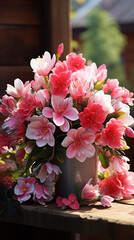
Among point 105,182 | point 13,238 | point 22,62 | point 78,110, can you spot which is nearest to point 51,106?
point 78,110

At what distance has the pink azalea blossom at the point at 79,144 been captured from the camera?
1.37 metres

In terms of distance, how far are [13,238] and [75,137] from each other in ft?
3.02

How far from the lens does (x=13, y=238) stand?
2.12 metres

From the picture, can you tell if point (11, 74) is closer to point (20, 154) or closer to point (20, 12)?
point (20, 12)

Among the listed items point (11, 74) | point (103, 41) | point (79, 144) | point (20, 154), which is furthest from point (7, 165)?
point (103, 41)

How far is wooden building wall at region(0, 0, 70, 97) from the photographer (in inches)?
82.5

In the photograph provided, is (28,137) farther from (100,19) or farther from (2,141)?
(100,19)

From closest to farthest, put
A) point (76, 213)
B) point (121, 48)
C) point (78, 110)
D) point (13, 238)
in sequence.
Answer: point (76, 213)
point (78, 110)
point (13, 238)
point (121, 48)

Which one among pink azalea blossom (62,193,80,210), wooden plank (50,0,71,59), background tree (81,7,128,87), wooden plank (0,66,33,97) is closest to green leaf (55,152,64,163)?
pink azalea blossom (62,193,80,210)

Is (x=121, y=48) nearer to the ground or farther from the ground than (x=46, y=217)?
farther from the ground

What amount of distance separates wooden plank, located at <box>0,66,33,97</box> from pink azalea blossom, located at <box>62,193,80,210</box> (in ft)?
2.51

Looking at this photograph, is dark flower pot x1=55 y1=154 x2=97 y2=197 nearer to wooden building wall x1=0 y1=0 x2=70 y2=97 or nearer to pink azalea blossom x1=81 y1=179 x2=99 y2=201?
pink azalea blossom x1=81 y1=179 x2=99 y2=201

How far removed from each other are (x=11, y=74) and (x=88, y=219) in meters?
0.96

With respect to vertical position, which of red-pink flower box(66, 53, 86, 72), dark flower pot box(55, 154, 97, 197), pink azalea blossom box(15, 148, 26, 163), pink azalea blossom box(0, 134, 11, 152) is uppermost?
red-pink flower box(66, 53, 86, 72)
